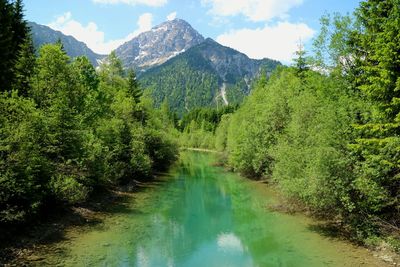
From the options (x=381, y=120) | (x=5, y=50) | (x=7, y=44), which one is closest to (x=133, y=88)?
(x=7, y=44)

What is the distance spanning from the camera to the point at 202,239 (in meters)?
27.0

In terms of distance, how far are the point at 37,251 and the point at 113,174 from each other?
21.7m

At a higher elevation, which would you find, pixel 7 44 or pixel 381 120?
pixel 7 44

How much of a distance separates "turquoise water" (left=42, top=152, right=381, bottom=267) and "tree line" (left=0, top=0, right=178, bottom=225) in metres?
3.72

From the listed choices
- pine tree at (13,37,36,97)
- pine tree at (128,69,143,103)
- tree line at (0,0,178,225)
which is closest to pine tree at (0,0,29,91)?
tree line at (0,0,178,225)

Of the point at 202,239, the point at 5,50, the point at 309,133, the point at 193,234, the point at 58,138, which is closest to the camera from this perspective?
the point at 202,239

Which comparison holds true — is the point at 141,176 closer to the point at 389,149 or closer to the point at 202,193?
the point at 202,193

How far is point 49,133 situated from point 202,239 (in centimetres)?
1373

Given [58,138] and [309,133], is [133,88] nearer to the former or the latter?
[58,138]

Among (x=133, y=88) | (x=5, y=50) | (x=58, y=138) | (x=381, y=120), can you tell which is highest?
(x=133, y=88)

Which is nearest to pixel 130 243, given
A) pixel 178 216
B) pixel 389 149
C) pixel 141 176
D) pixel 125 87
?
pixel 178 216

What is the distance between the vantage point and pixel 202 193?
154 feet

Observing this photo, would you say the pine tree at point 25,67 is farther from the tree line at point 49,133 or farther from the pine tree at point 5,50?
the pine tree at point 5,50

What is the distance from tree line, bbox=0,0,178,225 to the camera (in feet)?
71.6
